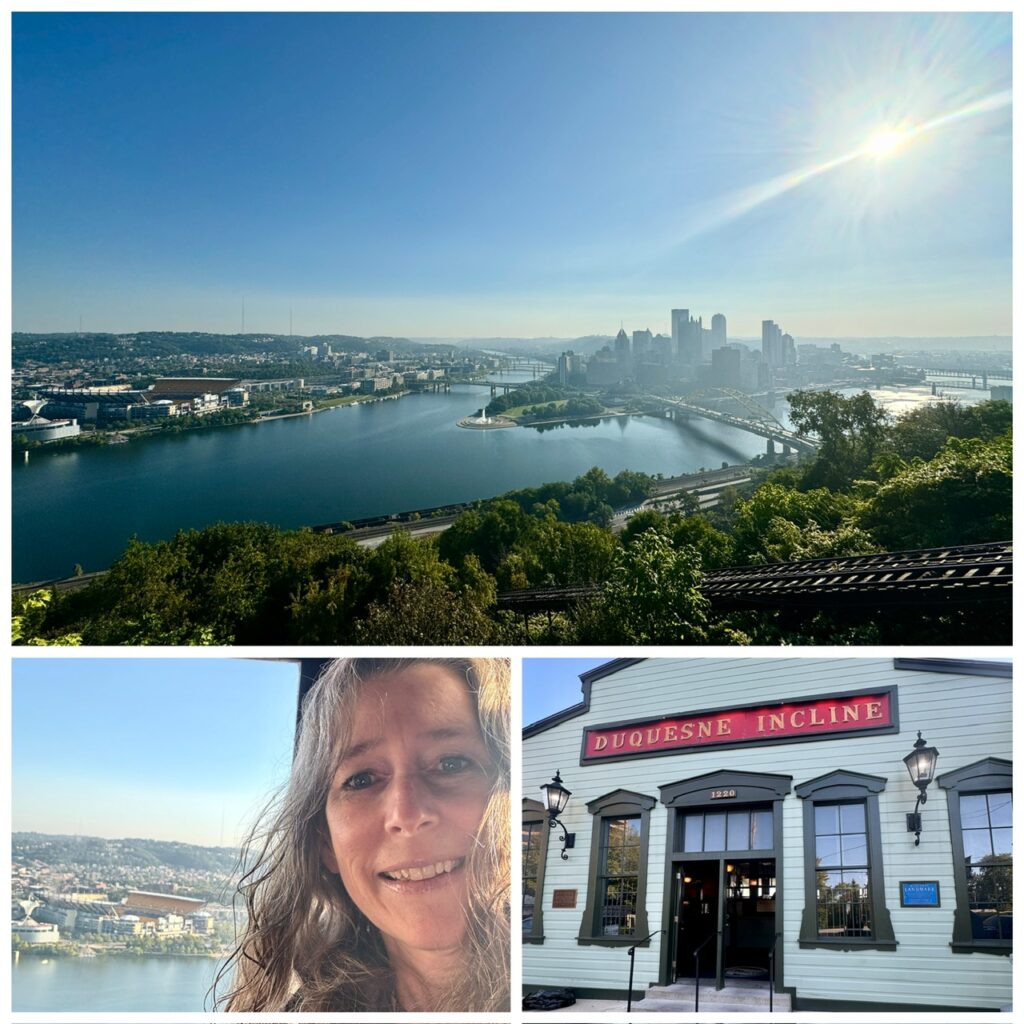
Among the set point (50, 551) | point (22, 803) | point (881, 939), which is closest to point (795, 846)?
point (881, 939)

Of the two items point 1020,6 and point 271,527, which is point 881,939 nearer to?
point 1020,6

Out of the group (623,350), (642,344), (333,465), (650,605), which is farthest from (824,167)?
(333,465)

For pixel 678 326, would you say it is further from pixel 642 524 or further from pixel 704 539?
pixel 704 539

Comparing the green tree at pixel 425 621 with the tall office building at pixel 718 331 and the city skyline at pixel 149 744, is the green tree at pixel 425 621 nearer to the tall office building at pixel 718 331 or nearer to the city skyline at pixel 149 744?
the city skyline at pixel 149 744

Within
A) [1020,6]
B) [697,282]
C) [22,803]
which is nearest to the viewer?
[22,803]

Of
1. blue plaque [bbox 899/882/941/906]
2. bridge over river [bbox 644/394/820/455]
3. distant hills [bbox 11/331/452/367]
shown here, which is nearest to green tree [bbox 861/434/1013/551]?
bridge over river [bbox 644/394/820/455]

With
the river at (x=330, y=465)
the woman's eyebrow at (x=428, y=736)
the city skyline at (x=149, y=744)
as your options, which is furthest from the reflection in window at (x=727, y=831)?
the river at (x=330, y=465)
